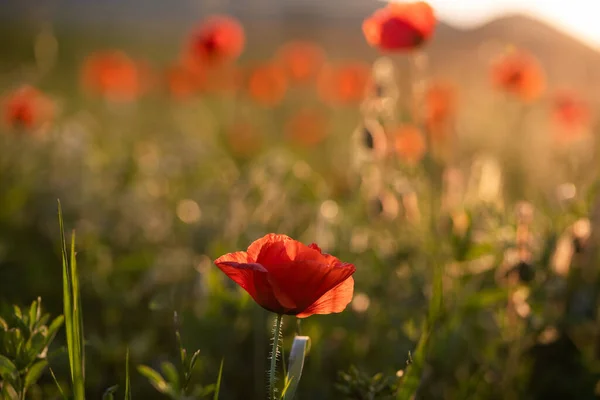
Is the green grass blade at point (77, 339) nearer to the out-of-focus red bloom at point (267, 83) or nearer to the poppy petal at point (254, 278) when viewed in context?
the poppy petal at point (254, 278)

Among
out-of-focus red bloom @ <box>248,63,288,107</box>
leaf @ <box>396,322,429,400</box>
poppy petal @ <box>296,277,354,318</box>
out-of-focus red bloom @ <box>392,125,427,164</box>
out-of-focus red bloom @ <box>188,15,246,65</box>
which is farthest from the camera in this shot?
out-of-focus red bloom @ <box>248,63,288,107</box>

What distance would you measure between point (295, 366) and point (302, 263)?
22cm

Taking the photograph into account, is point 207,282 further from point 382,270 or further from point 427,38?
point 427,38

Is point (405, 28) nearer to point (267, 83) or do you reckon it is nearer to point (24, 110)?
point (24, 110)

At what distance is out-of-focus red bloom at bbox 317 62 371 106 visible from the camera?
4801mm

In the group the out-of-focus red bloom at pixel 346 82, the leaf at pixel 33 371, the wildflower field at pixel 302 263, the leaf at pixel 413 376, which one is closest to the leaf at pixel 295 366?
the wildflower field at pixel 302 263

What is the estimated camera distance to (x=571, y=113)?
3.83 m

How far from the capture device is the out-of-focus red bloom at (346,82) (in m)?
4.80

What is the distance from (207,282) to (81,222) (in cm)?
116

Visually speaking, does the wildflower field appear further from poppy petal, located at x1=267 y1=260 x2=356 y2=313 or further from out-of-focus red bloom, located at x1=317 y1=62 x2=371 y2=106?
out-of-focus red bloom, located at x1=317 y1=62 x2=371 y2=106

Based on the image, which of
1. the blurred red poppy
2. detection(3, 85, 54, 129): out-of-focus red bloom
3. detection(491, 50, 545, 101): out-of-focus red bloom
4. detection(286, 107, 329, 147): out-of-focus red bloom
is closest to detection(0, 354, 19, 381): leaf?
detection(3, 85, 54, 129): out-of-focus red bloom

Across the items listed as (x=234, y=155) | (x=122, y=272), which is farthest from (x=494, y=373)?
(x=234, y=155)

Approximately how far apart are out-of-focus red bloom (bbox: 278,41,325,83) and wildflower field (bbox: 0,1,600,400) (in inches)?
52.3

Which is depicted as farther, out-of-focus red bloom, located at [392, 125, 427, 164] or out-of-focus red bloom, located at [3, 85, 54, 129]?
out-of-focus red bloom, located at [3, 85, 54, 129]
